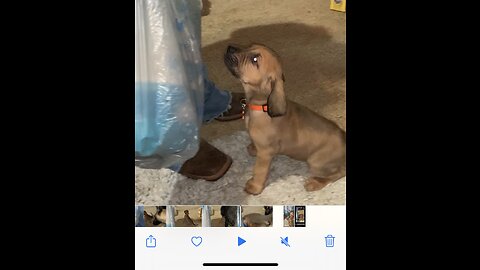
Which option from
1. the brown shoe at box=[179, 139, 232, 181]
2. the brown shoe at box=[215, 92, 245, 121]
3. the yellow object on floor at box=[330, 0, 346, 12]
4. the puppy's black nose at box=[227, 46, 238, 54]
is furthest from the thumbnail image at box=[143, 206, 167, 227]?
the yellow object on floor at box=[330, 0, 346, 12]

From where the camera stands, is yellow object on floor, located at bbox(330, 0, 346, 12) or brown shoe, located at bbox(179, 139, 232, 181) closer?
yellow object on floor, located at bbox(330, 0, 346, 12)

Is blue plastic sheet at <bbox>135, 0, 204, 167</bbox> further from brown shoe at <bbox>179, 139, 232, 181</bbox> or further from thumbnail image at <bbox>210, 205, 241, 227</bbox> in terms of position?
thumbnail image at <bbox>210, 205, 241, 227</bbox>

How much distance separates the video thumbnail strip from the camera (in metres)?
0.99

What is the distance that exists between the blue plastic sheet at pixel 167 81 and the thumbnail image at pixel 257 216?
167mm

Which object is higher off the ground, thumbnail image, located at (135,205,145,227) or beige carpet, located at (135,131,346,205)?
beige carpet, located at (135,131,346,205)

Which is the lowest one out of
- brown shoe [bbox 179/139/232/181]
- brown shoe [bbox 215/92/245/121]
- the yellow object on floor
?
brown shoe [bbox 179/139/232/181]

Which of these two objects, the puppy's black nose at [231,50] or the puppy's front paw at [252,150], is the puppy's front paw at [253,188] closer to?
the puppy's front paw at [252,150]

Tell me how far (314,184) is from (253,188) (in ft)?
0.38

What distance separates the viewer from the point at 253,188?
1045mm

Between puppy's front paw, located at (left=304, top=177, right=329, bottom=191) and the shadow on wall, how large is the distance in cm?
15

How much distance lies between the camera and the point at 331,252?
99 centimetres

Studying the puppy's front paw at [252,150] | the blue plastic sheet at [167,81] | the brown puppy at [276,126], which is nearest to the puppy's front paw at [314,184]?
the brown puppy at [276,126]

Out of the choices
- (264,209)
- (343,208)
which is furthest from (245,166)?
(343,208)

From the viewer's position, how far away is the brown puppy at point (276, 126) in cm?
104
